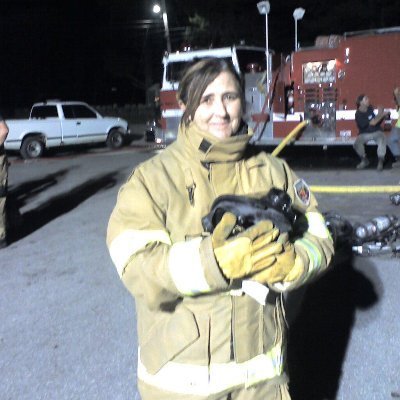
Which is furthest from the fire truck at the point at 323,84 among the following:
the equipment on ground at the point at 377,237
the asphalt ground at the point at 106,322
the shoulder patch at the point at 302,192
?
the shoulder patch at the point at 302,192

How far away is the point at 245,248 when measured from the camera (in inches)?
59.8

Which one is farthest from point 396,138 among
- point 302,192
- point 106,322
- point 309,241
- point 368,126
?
point 309,241

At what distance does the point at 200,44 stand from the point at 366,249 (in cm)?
1938

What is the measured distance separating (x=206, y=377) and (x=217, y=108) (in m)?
0.81

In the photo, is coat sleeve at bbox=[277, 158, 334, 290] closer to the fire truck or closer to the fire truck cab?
the fire truck

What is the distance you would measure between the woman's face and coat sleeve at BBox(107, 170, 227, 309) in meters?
0.26

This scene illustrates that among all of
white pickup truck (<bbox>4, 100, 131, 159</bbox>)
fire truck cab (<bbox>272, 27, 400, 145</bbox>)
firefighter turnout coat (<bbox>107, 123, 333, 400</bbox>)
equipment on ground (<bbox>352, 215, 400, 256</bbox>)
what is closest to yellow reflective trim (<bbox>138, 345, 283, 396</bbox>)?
firefighter turnout coat (<bbox>107, 123, 333, 400</bbox>)

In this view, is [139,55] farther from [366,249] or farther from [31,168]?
[366,249]

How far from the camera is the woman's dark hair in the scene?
1799 millimetres

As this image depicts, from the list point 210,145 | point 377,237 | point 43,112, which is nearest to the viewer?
point 210,145

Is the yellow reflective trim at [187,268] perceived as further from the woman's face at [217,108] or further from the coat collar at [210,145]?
the woman's face at [217,108]

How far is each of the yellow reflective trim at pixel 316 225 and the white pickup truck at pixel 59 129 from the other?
584 inches

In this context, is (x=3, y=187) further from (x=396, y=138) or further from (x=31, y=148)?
(x=31, y=148)

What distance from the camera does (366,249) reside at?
5.51 meters
